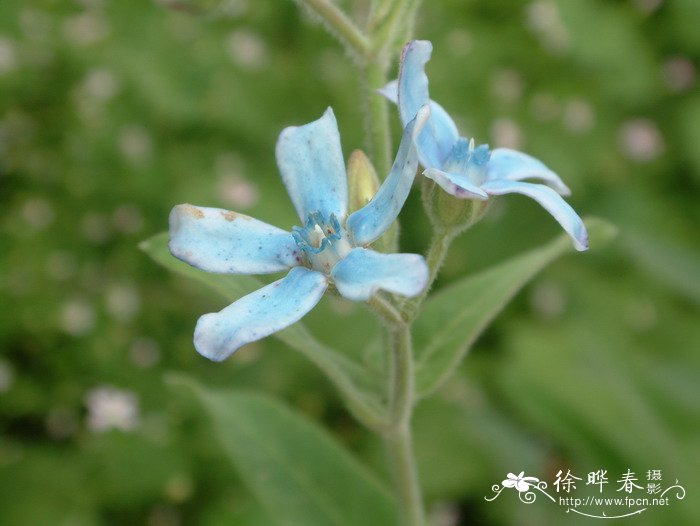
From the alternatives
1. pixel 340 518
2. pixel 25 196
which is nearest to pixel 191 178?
pixel 25 196

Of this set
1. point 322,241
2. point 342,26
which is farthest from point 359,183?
point 342,26

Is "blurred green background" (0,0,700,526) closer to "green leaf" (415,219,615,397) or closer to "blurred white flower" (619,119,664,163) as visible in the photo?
"blurred white flower" (619,119,664,163)

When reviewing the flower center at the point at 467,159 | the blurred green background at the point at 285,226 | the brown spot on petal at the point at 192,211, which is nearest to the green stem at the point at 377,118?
the flower center at the point at 467,159

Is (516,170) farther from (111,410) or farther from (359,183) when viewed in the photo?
(111,410)

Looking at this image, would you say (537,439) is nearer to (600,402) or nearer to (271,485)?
(600,402)

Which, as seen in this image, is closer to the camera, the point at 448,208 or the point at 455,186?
the point at 455,186

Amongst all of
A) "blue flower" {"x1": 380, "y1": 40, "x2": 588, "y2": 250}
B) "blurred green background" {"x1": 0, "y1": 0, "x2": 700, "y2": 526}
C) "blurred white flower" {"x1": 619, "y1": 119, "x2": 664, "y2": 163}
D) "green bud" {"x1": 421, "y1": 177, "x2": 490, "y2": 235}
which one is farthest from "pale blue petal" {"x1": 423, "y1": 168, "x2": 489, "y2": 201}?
"blurred white flower" {"x1": 619, "y1": 119, "x2": 664, "y2": 163}
